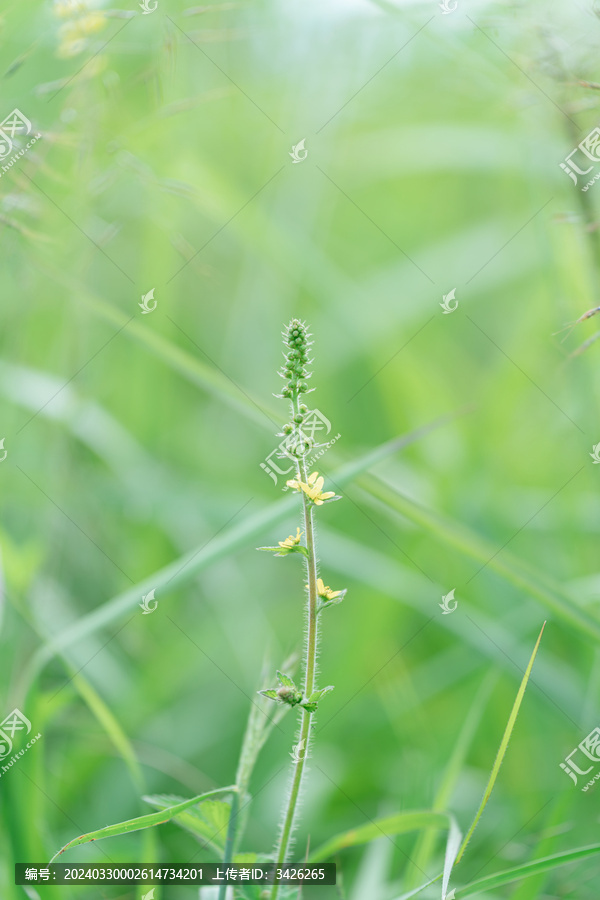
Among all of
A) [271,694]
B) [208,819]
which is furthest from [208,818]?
[271,694]

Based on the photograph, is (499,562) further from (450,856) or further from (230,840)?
(230,840)

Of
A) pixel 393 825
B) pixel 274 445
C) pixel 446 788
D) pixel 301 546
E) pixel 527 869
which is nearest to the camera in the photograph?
pixel 301 546

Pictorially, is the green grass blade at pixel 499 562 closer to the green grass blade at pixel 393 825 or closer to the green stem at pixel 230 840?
the green grass blade at pixel 393 825

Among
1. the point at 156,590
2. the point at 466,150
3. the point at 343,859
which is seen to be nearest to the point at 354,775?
the point at 343,859

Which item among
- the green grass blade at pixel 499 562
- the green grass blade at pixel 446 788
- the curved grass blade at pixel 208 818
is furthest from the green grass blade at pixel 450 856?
the green grass blade at pixel 499 562

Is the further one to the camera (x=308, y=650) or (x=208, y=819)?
(x=208, y=819)

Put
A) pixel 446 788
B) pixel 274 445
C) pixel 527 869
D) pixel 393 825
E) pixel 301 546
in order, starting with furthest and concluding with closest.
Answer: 1. pixel 274 445
2. pixel 446 788
3. pixel 393 825
4. pixel 527 869
5. pixel 301 546

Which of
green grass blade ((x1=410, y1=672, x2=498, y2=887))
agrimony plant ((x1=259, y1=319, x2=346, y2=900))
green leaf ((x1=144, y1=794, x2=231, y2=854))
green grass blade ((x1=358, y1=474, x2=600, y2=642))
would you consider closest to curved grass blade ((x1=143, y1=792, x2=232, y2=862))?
green leaf ((x1=144, y1=794, x2=231, y2=854))
